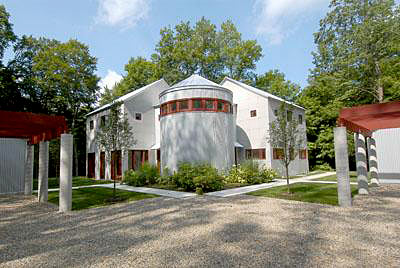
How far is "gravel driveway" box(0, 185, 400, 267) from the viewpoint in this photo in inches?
165

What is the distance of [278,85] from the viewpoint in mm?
32375

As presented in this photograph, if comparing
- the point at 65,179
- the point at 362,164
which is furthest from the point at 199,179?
the point at 362,164

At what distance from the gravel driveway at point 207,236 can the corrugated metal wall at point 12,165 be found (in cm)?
533

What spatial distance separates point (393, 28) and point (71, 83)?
32.6 meters

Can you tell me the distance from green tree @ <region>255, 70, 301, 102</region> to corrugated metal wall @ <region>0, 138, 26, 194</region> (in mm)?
27973

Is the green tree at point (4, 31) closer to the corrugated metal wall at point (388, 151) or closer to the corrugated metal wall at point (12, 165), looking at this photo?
the corrugated metal wall at point (12, 165)

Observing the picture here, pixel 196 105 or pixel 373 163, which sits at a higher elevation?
pixel 196 105

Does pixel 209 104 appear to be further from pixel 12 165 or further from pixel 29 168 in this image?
pixel 12 165

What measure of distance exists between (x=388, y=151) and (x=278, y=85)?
20.1 meters

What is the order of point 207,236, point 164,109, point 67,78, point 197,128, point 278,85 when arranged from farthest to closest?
1. point 278,85
2. point 67,78
3. point 164,109
4. point 197,128
5. point 207,236

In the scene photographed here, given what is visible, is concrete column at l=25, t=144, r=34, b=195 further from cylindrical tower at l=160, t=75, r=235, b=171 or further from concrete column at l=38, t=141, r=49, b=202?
cylindrical tower at l=160, t=75, r=235, b=171

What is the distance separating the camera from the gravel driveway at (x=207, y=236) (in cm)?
418

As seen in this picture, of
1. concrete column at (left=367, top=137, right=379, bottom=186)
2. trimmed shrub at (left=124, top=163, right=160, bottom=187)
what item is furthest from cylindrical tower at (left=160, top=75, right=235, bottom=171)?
concrete column at (left=367, top=137, right=379, bottom=186)

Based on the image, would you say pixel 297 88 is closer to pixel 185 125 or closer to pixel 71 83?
pixel 185 125
